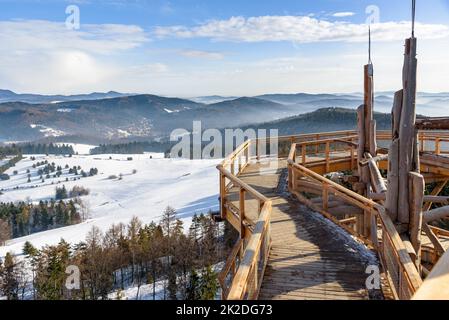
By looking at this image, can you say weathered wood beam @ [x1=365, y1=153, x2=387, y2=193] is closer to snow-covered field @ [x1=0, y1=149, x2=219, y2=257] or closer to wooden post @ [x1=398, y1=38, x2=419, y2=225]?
A: wooden post @ [x1=398, y1=38, x2=419, y2=225]

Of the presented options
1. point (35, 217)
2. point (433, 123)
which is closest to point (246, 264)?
point (433, 123)

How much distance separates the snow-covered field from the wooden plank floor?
91.4 metres

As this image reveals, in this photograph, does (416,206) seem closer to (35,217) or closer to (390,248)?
(390,248)

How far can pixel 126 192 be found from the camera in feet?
510

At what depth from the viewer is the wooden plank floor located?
5004 mm

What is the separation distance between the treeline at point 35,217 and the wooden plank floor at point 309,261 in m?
117

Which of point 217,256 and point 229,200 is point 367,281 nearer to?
point 229,200

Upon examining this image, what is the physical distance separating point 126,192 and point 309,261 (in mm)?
155583

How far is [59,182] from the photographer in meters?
167

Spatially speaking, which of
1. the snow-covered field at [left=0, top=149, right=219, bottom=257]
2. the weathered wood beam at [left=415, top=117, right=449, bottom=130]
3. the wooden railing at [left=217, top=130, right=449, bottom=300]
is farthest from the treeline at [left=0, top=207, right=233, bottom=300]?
the weathered wood beam at [left=415, top=117, right=449, bottom=130]

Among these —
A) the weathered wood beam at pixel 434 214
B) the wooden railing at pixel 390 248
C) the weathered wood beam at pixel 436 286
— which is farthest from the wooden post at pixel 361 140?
the weathered wood beam at pixel 436 286
